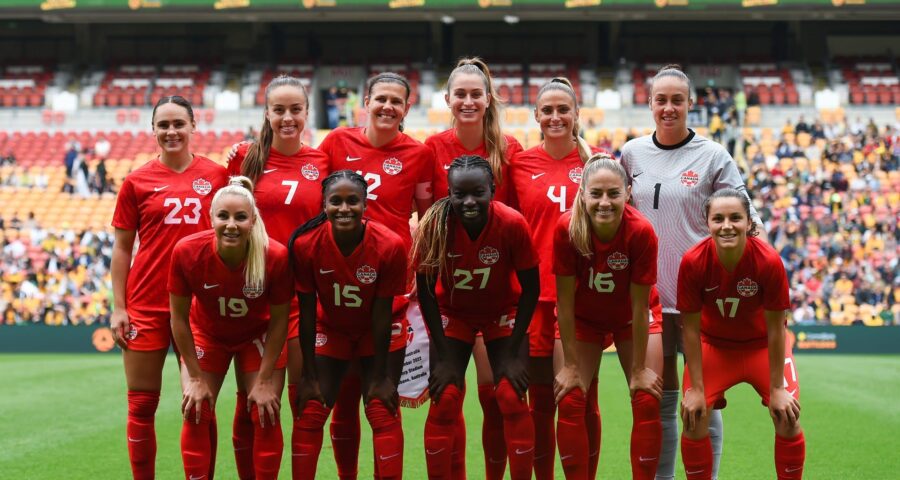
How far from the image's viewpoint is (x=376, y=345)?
5012 mm

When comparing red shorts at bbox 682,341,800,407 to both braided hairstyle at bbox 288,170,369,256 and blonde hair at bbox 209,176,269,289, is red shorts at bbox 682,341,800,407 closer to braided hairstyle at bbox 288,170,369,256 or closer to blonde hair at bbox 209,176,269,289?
braided hairstyle at bbox 288,170,369,256

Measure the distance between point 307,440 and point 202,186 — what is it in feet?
5.16

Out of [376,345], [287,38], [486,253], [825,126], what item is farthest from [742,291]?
[287,38]

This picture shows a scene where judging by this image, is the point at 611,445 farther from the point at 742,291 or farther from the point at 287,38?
the point at 287,38

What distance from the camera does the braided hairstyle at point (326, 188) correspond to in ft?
16.1

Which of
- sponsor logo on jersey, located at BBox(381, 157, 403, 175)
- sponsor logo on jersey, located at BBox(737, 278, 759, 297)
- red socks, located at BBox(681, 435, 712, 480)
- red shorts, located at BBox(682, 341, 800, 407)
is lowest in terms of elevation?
red socks, located at BBox(681, 435, 712, 480)

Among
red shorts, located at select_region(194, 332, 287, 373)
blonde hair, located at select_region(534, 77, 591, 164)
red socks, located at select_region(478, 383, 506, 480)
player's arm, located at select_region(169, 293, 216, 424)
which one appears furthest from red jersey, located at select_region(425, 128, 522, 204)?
player's arm, located at select_region(169, 293, 216, 424)

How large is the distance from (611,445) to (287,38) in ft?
77.5

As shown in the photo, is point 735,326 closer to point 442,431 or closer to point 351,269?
point 442,431

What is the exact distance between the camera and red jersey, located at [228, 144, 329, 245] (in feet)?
17.7

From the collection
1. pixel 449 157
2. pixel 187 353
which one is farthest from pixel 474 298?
pixel 187 353

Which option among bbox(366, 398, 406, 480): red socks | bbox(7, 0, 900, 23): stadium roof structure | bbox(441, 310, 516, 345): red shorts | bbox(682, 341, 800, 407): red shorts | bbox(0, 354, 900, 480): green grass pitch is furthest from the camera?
bbox(7, 0, 900, 23): stadium roof structure

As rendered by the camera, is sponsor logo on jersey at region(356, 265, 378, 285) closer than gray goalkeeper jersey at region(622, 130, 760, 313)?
Yes

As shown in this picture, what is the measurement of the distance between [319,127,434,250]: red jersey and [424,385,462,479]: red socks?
1008mm
